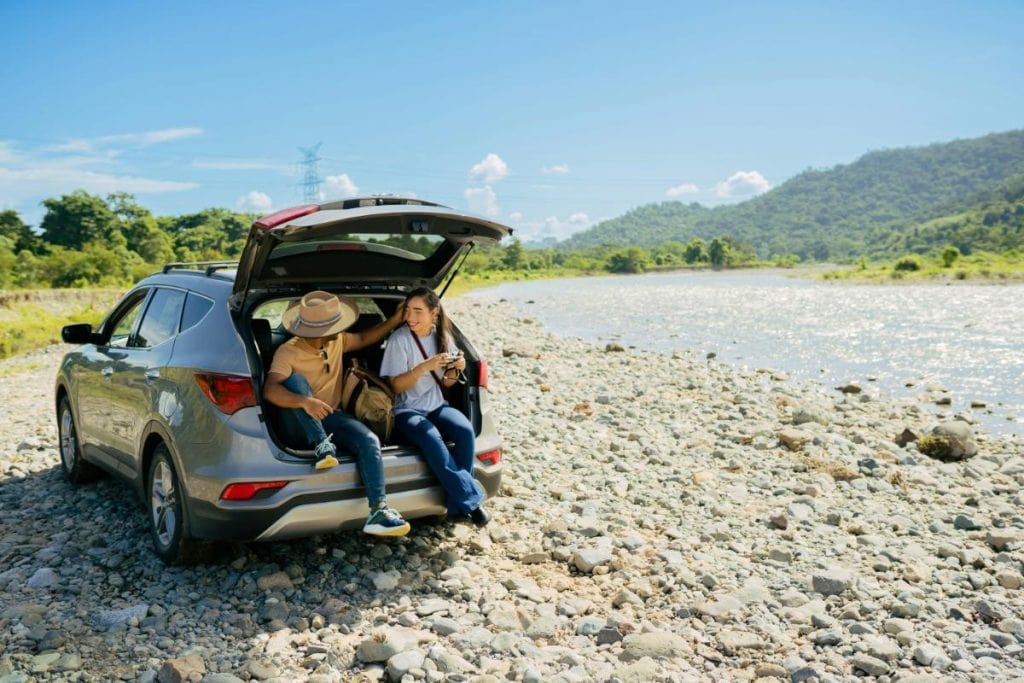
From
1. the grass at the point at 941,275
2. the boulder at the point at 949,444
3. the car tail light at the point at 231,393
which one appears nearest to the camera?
the car tail light at the point at 231,393

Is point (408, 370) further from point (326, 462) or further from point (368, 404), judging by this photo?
point (326, 462)

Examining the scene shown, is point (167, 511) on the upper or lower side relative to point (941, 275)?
upper

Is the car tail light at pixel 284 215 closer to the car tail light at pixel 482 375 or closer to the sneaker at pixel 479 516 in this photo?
the car tail light at pixel 482 375

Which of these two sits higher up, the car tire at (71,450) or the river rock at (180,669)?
the car tire at (71,450)

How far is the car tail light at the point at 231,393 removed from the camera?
15.0ft

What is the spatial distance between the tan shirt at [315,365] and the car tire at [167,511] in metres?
0.91

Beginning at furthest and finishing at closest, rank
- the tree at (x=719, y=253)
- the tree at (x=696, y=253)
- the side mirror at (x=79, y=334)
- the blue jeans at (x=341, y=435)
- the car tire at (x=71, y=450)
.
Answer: the tree at (x=696, y=253), the tree at (x=719, y=253), the car tire at (x=71, y=450), the side mirror at (x=79, y=334), the blue jeans at (x=341, y=435)

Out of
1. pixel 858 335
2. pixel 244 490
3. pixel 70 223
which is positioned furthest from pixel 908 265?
pixel 244 490

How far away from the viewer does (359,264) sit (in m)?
5.61

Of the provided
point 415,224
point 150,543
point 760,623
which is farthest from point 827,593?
point 150,543

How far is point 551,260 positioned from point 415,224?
157094mm

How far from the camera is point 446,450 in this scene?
16.6 ft

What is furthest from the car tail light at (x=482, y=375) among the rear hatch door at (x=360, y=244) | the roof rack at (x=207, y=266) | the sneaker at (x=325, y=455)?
the roof rack at (x=207, y=266)

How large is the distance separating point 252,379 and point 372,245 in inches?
55.8
